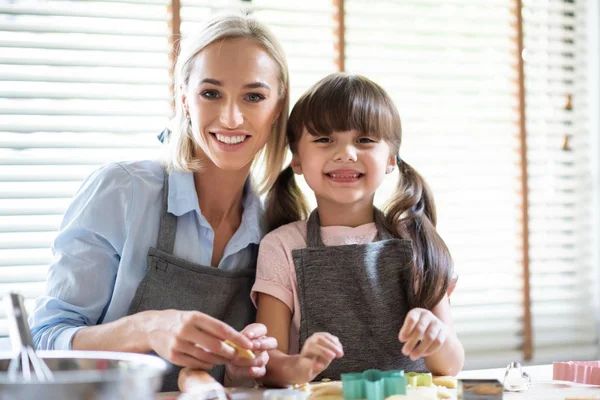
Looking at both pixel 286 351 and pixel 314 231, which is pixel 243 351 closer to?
pixel 286 351

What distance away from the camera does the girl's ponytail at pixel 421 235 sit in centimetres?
141

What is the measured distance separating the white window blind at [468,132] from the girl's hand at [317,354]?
1678 millimetres

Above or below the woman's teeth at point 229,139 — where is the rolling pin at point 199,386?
below

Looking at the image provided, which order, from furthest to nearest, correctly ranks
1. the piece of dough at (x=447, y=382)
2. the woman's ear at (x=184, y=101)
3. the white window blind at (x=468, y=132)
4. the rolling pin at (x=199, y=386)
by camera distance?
the white window blind at (x=468, y=132) → the woman's ear at (x=184, y=101) → the piece of dough at (x=447, y=382) → the rolling pin at (x=199, y=386)

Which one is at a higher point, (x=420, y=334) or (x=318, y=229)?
(x=318, y=229)

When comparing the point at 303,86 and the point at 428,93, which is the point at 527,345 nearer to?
the point at 428,93

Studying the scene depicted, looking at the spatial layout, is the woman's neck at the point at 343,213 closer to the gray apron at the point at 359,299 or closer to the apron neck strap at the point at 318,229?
the apron neck strap at the point at 318,229

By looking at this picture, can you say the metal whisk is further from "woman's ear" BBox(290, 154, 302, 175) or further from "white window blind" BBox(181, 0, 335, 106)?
"white window blind" BBox(181, 0, 335, 106)

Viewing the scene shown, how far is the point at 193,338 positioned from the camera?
3.49 feet

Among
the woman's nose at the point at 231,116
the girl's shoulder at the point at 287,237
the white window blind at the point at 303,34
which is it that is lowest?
the girl's shoulder at the point at 287,237

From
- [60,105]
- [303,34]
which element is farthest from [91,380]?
[303,34]

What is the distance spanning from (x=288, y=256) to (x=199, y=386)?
1.63 feet

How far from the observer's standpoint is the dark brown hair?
142cm

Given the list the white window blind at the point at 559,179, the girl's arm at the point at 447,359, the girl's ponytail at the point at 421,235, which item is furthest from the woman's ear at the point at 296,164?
the white window blind at the point at 559,179
